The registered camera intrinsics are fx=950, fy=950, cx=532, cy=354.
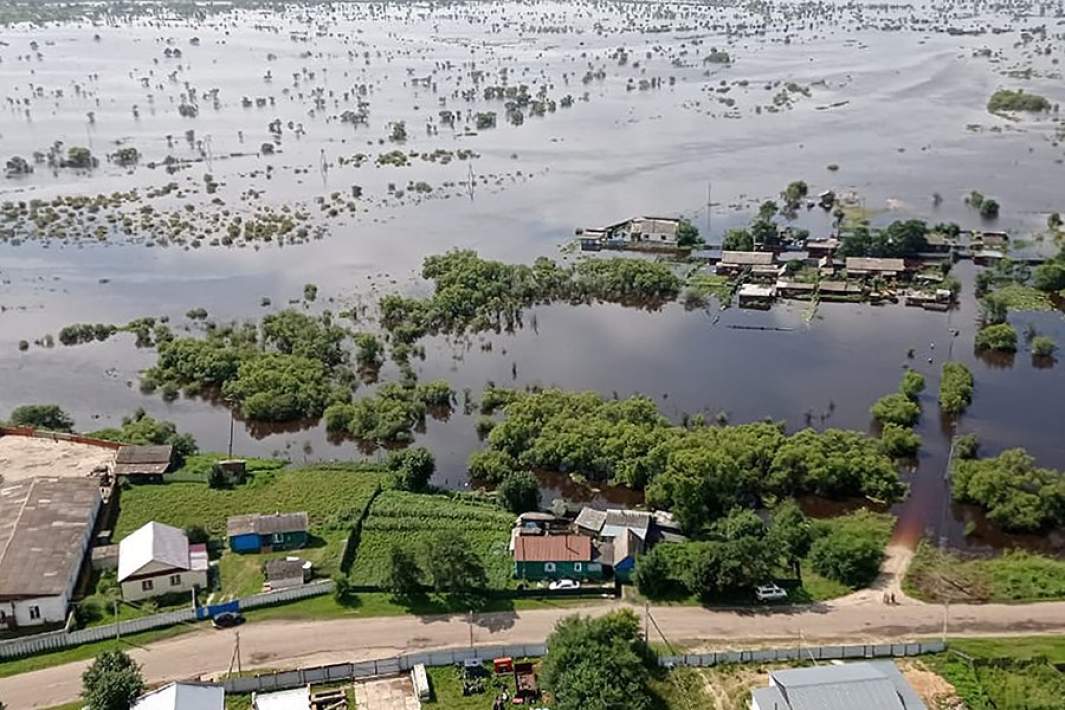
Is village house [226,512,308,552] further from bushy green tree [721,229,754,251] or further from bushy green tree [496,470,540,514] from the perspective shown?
bushy green tree [721,229,754,251]

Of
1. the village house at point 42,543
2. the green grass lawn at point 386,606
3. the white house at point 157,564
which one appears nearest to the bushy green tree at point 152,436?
the village house at point 42,543

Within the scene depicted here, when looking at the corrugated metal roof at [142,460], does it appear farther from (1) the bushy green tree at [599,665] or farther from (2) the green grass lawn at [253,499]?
(1) the bushy green tree at [599,665]

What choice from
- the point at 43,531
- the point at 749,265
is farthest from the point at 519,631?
the point at 749,265

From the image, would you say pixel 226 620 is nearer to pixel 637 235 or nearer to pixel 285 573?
pixel 285 573

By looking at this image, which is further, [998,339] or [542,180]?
[542,180]

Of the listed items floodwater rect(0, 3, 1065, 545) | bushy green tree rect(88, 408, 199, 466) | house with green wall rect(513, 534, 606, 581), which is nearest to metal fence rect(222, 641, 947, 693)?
house with green wall rect(513, 534, 606, 581)

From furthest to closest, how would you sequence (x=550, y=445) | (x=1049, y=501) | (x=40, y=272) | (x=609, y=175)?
1. (x=609, y=175)
2. (x=40, y=272)
3. (x=550, y=445)
4. (x=1049, y=501)

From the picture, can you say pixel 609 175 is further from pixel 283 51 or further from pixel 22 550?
pixel 283 51

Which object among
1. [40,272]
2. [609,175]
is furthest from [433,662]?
[609,175]
